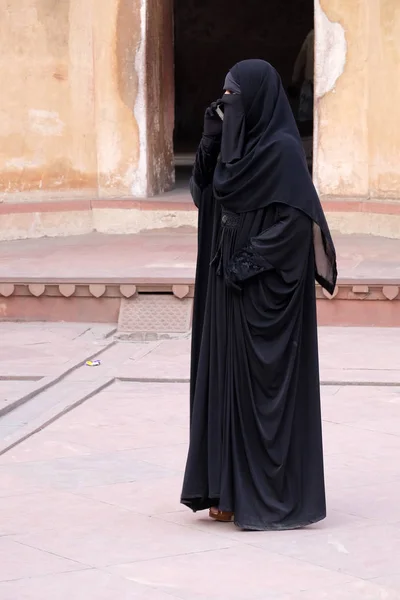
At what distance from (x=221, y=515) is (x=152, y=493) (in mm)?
498

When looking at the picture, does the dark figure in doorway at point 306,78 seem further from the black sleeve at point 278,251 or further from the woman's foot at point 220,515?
the woman's foot at point 220,515

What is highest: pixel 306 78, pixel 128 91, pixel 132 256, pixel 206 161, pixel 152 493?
pixel 206 161

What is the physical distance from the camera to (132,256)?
31.8 feet

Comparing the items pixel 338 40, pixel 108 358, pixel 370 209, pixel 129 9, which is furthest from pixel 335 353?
pixel 129 9

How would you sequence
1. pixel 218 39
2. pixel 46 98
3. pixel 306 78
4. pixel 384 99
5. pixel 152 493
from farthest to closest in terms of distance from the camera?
pixel 218 39, pixel 306 78, pixel 46 98, pixel 384 99, pixel 152 493

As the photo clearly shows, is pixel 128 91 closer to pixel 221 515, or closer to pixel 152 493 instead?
pixel 152 493

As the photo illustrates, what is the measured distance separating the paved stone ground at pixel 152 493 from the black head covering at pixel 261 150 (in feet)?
3.88

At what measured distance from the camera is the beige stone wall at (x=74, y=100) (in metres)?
10.9

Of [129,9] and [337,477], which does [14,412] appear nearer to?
[337,477]

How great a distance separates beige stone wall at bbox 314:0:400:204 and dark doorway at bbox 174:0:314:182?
8.67 m

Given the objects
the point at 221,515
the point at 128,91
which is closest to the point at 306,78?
the point at 128,91

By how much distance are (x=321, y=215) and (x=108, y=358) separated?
3.38 meters

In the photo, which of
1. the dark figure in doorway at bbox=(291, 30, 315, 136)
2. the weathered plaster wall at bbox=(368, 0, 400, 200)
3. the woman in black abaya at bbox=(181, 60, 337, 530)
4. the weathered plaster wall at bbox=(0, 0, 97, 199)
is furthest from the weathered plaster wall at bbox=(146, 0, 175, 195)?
the woman in black abaya at bbox=(181, 60, 337, 530)

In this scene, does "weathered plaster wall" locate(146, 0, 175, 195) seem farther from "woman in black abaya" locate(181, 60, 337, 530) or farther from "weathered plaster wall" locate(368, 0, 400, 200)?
"woman in black abaya" locate(181, 60, 337, 530)
